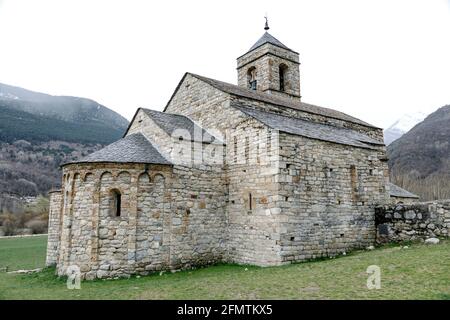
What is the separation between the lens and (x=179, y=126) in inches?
532

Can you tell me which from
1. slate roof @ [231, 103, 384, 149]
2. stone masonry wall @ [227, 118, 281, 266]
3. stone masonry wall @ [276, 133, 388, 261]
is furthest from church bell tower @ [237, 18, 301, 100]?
stone masonry wall @ [227, 118, 281, 266]

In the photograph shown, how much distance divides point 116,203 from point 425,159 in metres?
57.7

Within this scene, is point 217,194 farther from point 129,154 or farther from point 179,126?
point 129,154

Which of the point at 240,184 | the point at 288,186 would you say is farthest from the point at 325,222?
the point at 240,184

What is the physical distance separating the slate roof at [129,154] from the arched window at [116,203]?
3.37ft

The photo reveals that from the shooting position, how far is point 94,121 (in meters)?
108

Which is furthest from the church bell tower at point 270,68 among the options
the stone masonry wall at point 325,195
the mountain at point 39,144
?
the mountain at point 39,144

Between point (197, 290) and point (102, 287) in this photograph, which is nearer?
point (197, 290)

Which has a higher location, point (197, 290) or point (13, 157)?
point (13, 157)

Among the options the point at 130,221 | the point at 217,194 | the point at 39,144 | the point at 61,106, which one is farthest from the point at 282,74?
the point at 61,106

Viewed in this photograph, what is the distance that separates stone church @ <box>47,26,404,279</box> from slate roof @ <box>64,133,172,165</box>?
4 centimetres

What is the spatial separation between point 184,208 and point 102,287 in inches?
142
